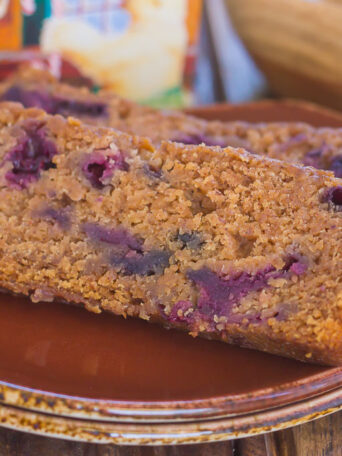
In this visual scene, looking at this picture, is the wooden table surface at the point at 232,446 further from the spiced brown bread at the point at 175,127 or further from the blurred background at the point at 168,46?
the blurred background at the point at 168,46

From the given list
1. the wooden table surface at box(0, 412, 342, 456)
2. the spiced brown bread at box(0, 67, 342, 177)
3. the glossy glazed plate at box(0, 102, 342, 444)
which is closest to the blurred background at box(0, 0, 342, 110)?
the spiced brown bread at box(0, 67, 342, 177)

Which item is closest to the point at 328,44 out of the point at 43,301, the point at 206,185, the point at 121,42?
the point at 121,42

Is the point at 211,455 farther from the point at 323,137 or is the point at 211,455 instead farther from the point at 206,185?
the point at 323,137

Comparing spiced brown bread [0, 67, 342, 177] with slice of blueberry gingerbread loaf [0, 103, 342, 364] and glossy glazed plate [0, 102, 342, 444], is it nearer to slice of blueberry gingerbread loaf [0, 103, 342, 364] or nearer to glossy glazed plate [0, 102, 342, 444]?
slice of blueberry gingerbread loaf [0, 103, 342, 364]

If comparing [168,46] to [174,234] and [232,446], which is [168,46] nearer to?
[174,234]

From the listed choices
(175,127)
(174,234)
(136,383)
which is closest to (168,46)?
(175,127)

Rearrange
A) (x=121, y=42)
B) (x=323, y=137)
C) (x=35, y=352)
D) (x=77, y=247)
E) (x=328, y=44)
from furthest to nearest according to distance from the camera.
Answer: (x=328, y=44) < (x=121, y=42) < (x=323, y=137) < (x=77, y=247) < (x=35, y=352)
